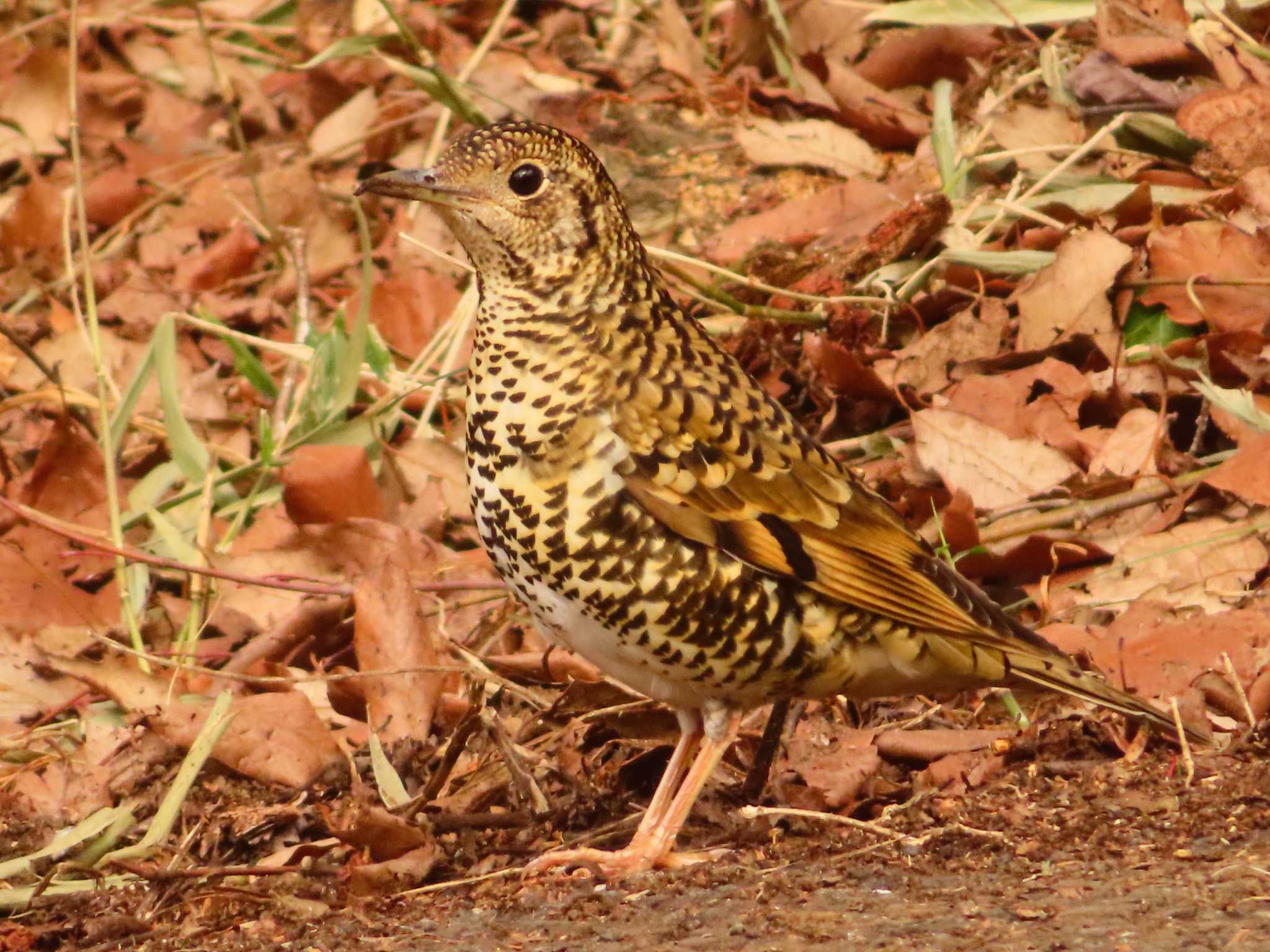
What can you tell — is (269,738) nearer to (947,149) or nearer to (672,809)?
(672,809)

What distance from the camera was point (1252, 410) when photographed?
4656 mm

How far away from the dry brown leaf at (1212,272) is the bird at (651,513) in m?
1.48

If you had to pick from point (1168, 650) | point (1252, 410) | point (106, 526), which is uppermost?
point (1252, 410)

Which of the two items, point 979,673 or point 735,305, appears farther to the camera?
point 735,305

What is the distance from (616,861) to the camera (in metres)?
3.72

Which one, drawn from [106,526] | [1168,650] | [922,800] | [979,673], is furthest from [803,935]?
[106,526]

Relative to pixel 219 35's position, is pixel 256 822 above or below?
below

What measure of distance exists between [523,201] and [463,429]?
2.35 metres

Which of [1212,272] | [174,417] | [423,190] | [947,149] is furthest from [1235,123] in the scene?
[174,417]

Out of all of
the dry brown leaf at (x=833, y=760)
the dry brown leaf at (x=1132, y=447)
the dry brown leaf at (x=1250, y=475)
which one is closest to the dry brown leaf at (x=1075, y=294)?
the dry brown leaf at (x=1132, y=447)

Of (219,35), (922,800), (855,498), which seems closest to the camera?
(922,800)

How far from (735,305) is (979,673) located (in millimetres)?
1855

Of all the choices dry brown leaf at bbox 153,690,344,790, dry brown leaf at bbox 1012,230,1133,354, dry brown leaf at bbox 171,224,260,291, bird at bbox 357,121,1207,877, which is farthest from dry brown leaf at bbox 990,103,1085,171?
dry brown leaf at bbox 171,224,260,291

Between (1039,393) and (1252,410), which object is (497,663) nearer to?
(1039,393)
